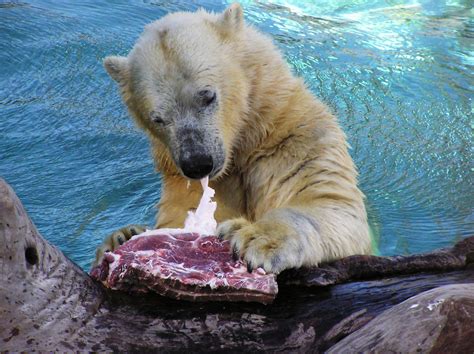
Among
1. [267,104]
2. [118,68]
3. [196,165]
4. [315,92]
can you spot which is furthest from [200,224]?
[315,92]

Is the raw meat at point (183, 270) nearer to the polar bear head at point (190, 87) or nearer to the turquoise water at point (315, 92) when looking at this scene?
the polar bear head at point (190, 87)

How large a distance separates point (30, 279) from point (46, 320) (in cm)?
13

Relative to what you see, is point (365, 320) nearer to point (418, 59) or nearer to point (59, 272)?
point (59, 272)

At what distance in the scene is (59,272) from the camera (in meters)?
2.38

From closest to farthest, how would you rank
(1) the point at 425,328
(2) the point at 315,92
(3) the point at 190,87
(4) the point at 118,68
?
1. (1) the point at 425,328
2. (3) the point at 190,87
3. (4) the point at 118,68
4. (2) the point at 315,92

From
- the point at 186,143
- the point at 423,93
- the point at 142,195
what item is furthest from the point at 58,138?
the point at 186,143

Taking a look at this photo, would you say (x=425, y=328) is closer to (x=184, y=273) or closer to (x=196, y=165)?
(x=184, y=273)

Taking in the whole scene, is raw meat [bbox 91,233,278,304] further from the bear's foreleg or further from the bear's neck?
the bear's neck

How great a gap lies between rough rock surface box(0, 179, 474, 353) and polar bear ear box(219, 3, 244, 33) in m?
1.66

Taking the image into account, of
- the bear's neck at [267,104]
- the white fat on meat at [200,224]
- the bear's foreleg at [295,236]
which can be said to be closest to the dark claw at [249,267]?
the bear's foreleg at [295,236]

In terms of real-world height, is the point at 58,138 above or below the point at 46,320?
below

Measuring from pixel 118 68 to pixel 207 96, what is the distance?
0.60 meters

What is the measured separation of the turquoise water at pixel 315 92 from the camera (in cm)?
562

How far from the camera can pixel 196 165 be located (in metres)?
3.25
